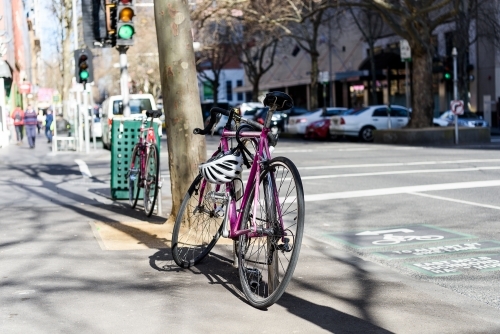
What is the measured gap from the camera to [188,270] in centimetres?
691

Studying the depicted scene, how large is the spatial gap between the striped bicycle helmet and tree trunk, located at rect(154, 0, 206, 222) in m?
2.44

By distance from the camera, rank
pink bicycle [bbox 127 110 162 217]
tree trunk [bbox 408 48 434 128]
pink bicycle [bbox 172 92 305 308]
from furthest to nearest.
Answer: tree trunk [bbox 408 48 434 128]
pink bicycle [bbox 127 110 162 217]
pink bicycle [bbox 172 92 305 308]

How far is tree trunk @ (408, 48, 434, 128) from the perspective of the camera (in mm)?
30656

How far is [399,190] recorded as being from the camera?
1315 centimetres

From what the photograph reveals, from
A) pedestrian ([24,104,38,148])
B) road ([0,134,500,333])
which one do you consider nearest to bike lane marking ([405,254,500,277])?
road ([0,134,500,333])

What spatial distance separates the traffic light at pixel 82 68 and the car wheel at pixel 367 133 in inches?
532

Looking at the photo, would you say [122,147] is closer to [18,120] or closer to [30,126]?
[30,126]

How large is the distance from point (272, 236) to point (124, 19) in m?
7.13

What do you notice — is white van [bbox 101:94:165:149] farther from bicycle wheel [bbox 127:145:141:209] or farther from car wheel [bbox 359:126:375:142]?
bicycle wheel [bbox 127:145:141:209]

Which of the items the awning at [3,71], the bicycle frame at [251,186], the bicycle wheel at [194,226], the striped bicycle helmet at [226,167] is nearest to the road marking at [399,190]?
the bicycle wheel at [194,226]

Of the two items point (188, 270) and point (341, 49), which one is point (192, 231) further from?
point (341, 49)

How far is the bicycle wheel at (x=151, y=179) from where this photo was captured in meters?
10.3

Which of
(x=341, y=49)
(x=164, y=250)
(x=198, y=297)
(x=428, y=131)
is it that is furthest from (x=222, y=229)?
(x=341, y=49)

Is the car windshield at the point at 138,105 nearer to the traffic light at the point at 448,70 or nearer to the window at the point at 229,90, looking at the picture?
the traffic light at the point at 448,70
